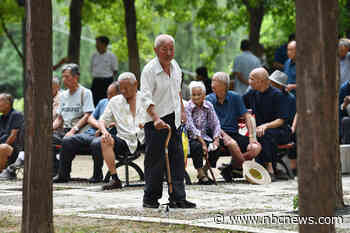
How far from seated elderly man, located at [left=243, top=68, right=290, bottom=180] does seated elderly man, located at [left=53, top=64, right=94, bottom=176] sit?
267 centimetres

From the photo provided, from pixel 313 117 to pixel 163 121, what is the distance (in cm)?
436

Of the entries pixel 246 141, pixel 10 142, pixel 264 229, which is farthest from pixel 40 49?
pixel 10 142

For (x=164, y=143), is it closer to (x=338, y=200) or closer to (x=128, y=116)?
(x=338, y=200)

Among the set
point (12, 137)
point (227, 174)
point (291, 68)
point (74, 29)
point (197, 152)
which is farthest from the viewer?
point (74, 29)

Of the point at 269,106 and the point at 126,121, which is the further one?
the point at 269,106

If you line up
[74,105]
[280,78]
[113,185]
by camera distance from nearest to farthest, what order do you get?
[113,185], [280,78], [74,105]

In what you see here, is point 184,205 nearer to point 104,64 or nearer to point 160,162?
point 160,162

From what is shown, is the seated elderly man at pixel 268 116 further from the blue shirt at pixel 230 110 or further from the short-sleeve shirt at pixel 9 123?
the short-sleeve shirt at pixel 9 123

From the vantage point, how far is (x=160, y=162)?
9430mm

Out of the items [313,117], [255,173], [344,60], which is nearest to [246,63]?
[344,60]

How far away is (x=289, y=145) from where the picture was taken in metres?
13.2

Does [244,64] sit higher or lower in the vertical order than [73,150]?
higher

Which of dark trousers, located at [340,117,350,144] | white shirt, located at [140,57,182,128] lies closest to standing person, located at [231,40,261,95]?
dark trousers, located at [340,117,350,144]

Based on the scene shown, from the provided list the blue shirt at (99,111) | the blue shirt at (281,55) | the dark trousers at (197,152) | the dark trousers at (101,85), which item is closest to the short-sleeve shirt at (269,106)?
the dark trousers at (197,152)
